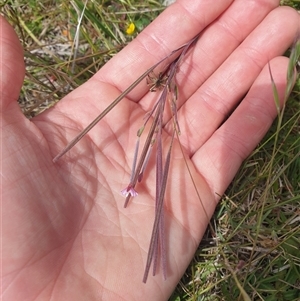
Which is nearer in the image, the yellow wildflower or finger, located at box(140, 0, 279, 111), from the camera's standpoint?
finger, located at box(140, 0, 279, 111)

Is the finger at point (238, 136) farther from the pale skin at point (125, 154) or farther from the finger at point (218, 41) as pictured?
the finger at point (218, 41)

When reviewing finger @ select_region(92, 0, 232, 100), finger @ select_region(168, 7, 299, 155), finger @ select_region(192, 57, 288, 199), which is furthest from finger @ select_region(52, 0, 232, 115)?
finger @ select_region(192, 57, 288, 199)

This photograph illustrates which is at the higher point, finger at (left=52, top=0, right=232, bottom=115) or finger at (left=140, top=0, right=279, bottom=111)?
finger at (left=52, top=0, right=232, bottom=115)

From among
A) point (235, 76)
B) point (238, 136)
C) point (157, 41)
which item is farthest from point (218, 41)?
point (238, 136)

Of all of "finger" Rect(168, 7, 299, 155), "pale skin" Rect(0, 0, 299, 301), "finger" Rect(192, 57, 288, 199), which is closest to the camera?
"pale skin" Rect(0, 0, 299, 301)

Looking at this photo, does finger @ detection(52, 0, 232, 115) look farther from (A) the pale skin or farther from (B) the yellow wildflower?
(B) the yellow wildflower

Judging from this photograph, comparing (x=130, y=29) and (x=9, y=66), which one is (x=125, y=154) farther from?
(x=130, y=29)
